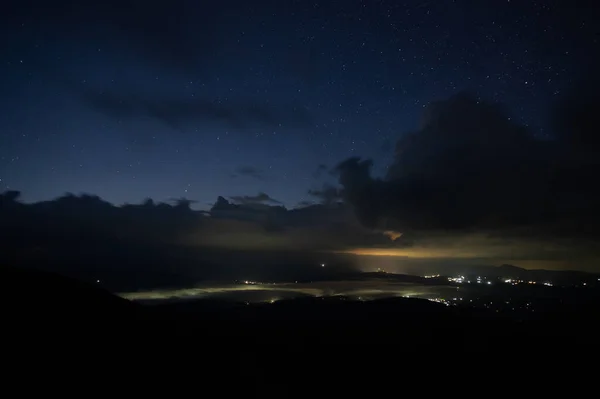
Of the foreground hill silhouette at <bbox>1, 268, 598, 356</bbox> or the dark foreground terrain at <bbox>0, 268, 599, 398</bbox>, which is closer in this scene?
the dark foreground terrain at <bbox>0, 268, 599, 398</bbox>

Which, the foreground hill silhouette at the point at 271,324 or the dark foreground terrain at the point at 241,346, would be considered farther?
the foreground hill silhouette at the point at 271,324

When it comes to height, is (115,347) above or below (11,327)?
below

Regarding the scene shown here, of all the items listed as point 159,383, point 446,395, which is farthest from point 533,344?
point 159,383

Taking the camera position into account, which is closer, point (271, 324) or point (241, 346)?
point (241, 346)

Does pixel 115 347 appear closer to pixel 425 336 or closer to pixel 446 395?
pixel 446 395

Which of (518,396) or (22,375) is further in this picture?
(518,396)

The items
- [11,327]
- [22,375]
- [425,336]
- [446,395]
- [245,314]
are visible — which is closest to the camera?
[22,375]

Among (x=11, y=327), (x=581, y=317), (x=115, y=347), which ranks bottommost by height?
(x=581, y=317)

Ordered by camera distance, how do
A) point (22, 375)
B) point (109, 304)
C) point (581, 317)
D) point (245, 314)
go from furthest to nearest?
point (581, 317)
point (245, 314)
point (109, 304)
point (22, 375)

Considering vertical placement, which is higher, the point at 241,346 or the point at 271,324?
the point at 241,346

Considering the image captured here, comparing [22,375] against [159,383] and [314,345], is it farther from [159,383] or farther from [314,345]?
[314,345]
